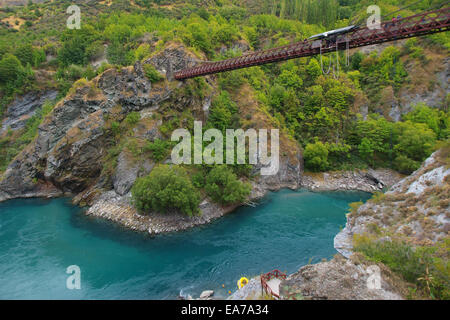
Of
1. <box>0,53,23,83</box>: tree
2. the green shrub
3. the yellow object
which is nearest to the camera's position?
the yellow object

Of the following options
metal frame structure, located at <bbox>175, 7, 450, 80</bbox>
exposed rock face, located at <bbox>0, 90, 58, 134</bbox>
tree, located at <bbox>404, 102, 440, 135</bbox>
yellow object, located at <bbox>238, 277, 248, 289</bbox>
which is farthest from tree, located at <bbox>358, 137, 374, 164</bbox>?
exposed rock face, located at <bbox>0, 90, 58, 134</bbox>

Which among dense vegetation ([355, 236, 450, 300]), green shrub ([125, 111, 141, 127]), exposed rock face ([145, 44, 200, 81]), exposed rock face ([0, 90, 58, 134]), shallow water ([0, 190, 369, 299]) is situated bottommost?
shallow water ([0, 190, 369, 299])

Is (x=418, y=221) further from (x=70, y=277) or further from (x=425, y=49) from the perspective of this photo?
(x=425, y=49)

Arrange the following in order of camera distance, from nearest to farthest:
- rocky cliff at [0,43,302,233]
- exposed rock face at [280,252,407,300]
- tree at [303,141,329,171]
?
exposed rock face at [280,252,407,300] → rocky cliff at [0,43,302,233] → tree at [303,141,329,171]

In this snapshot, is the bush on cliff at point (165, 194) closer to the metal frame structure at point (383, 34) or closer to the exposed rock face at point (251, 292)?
the exposed rock face at point (251, 292)

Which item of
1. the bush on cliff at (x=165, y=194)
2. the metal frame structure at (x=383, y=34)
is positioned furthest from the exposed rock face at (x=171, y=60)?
the bush on cliff at (x=165, y=194)

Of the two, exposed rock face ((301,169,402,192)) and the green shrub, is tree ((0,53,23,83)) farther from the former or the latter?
exposed rock face ((301,169,402,192))

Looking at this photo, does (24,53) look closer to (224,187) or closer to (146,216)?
(146,216)
